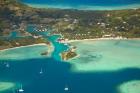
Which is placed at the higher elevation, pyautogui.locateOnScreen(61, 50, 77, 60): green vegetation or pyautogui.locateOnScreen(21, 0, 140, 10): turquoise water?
pyautogui.locateOnScreen(21, 0, 140, 10): turquoise water

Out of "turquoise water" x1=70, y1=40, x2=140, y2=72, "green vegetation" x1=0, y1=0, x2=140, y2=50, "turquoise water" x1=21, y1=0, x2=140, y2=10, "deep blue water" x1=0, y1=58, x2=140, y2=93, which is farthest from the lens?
"turquoise water" x1=21, y1=0, x2=140, y2=10

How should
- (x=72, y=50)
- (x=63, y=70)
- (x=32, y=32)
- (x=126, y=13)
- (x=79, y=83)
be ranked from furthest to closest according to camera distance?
(x=126, y=13)
(x=32, y=32)
(x=72, y=50)
(x=63, y=70)
(x=79, y=83)

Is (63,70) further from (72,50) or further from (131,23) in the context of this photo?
(131,23)

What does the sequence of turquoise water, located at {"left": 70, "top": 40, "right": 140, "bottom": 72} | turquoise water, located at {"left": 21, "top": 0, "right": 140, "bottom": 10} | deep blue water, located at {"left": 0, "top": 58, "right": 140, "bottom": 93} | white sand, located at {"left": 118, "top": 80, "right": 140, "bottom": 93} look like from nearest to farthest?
white sand, located at {"left": 118, "top": 80, "right": 140, "bottom": 93} < deep blue water, located at {"left": 0, "top": 58, "right": 140, "bottom": 93} < turquoise water, located at {"left": 70, "top": 40, "right": 140, "bottom": 72} < turquoise water, located at {"left": 21, "top": 0, "right": 140, "bottom": 10}

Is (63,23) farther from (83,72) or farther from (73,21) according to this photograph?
(83,72)

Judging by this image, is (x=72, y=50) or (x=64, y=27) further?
(x=64, y=27)

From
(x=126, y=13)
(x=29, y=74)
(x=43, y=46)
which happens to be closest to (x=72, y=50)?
(x=43, y=46)

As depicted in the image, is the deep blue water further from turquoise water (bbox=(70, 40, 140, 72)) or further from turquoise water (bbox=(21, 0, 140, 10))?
turquoise water (bbox=(21, 0, 140, 10))

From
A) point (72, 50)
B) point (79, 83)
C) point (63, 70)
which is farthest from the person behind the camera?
point (72, 50)

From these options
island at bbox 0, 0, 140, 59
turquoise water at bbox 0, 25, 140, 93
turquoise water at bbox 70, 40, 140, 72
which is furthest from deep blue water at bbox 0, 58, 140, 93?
island at bbox 0, 0, 140, 59
